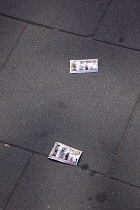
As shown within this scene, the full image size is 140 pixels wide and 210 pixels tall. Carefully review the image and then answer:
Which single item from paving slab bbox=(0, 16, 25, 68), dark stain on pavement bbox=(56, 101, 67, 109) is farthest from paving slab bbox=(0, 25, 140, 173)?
paving slab bbox=(0, 16, 25, 68)

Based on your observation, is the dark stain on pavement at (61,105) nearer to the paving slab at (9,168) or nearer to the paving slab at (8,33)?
the paving slab at (9,168)

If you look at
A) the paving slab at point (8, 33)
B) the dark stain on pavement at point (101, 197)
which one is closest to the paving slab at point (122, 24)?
the paving slab at point (8, 33)

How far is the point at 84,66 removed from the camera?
4.92m

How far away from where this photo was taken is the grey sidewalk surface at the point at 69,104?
3965 millimetres

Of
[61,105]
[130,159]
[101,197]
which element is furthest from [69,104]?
[101,197]

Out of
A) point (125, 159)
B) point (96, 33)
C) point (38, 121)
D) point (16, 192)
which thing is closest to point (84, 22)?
point (96, 33)

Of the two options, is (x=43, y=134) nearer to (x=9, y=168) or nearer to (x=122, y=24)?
(x=9, y=168)

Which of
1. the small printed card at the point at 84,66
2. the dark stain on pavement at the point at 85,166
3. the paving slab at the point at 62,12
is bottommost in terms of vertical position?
the dark stain on pavement at the point at 85,166

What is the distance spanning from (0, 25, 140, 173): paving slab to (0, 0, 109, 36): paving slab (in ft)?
0.62

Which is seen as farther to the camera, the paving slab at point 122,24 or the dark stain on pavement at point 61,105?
the paving slab at point 122,24

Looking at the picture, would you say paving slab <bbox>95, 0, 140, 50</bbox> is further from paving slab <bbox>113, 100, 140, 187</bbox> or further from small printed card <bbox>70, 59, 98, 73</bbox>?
paving slab <bbox>113, 100, 140, 187</bbox>

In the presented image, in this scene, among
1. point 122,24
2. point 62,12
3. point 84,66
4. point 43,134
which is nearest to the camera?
point 43,134

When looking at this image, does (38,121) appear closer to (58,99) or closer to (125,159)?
(58,99)

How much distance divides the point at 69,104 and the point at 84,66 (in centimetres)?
65
